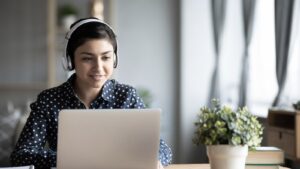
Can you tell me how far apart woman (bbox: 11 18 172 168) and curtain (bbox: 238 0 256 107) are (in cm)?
276

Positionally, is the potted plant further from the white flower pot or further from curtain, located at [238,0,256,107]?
curtain, located at [238,0,256,107]

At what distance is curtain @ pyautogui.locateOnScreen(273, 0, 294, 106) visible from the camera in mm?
3762

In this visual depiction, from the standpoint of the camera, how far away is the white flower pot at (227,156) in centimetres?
152

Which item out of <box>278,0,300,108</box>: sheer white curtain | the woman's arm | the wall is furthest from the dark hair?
the wall

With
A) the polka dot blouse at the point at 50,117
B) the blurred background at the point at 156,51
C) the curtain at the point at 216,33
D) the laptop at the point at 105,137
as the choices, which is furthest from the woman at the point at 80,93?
the curtain at the point at 216,33

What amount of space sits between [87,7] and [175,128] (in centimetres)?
174

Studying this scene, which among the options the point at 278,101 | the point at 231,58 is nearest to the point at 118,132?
the point at 278,101

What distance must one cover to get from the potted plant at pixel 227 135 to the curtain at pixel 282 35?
241 centimetres

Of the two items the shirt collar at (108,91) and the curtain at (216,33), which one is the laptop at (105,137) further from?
the curtain at (216,33)

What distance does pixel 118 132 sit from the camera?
4.98ft

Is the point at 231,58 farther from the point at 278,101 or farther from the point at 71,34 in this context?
the point at 71,34

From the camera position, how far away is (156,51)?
571 centimetres

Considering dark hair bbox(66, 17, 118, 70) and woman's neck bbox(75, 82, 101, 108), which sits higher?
dark hair bbox(66, 17, 118, 70)

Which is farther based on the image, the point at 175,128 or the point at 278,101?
the point at 175,128
